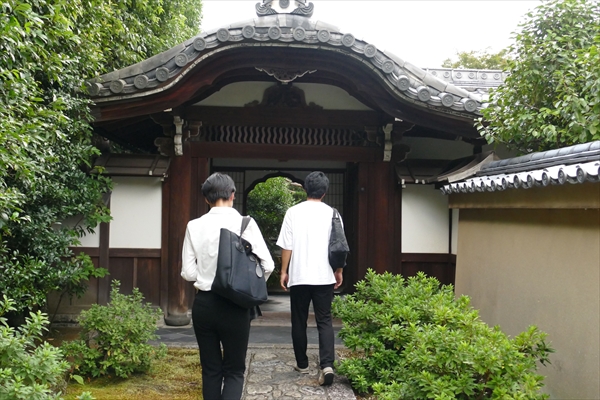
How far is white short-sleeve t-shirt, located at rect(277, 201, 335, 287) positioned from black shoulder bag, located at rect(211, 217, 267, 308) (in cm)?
121

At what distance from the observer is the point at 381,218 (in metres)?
7.95

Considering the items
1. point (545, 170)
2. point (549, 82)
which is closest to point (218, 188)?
point (545, 170)

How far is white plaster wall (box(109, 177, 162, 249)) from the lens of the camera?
25.0ft

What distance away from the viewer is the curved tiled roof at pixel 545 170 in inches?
134

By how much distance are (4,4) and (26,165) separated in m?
1.28

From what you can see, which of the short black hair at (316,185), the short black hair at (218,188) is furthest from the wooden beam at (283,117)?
the short black hair at (218,188)

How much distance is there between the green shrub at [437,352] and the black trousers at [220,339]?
3.43ft

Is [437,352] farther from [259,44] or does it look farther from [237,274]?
[259,44]

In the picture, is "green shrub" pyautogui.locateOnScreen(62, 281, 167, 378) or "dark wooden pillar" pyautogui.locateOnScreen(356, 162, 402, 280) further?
"dark wooden pillar" pyautogui.locateOnScreen(356, 162, 402, 280)

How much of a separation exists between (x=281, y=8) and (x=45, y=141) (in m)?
4.29

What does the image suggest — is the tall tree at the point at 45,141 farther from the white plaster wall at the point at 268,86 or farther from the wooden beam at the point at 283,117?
the white plaster wall at the point at 268,86

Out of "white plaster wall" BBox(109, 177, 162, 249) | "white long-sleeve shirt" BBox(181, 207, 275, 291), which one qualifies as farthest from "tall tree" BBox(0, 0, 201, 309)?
"white long-sleeve shirt" BBox(181, 207, 275, 291)

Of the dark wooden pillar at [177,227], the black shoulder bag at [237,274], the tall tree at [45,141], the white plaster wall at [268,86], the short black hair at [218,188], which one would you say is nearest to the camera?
the black shoulder bag at [237,274]

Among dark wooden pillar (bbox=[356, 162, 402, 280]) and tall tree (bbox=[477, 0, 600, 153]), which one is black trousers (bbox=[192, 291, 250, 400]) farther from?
dark wooden pillar (bbox=[356, 162, 402, 280])
